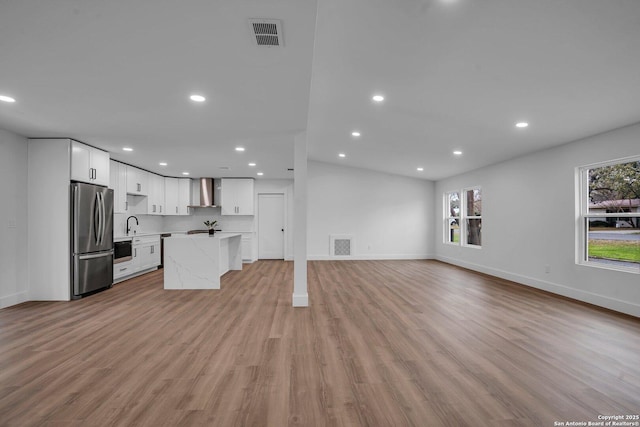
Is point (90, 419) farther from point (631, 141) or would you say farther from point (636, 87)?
point (631, 141)

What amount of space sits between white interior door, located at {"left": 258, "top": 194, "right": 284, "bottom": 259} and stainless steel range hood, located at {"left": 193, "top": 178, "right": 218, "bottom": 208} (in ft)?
4.90

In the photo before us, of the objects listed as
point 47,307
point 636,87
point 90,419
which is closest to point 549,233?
point 636,87

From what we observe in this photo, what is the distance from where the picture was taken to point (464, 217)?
8.03m

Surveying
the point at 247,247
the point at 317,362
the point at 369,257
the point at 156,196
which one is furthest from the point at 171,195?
the point at 317,362

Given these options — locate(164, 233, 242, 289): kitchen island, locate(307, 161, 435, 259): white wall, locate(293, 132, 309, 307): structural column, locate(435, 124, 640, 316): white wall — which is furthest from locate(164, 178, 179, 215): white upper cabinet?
locate(435, 124, 640, 316): white wall

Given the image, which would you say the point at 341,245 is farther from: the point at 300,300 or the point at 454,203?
the point at 300,300

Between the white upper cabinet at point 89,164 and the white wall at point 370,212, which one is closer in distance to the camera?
the white upper cabinet at point 89,164

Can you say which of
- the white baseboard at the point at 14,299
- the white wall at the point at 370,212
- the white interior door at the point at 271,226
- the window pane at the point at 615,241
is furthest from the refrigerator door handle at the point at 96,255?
the window pane at the point at 615,241

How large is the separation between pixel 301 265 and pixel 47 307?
3704mm

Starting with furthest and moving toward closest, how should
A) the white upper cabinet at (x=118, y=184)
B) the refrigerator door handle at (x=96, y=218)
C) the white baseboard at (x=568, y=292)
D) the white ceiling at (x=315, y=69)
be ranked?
the white upper cabinet at (x=118, y=184), the refrigerator door handle at (x=96, y=218), the white baseboard at (x=568, y=292), the white ceiling at (x=315, y=69)

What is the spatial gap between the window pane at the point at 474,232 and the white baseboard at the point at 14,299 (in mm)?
8930

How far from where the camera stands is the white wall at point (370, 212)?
Answer: 9.22 meters

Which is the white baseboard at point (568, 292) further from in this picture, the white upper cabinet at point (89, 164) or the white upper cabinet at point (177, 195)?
the white upper cabinet at point (89, 164)

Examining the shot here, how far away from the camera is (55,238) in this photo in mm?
4617
